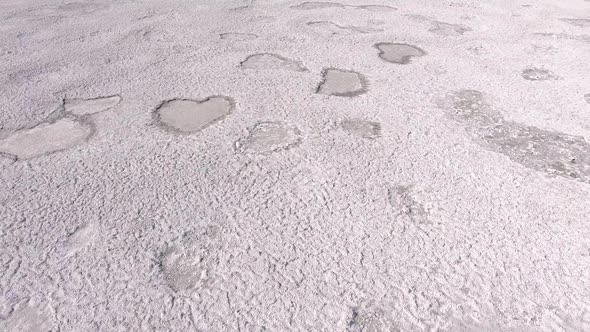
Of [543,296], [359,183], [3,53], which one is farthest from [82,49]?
[543,296]

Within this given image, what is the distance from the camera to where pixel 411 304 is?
132 cm

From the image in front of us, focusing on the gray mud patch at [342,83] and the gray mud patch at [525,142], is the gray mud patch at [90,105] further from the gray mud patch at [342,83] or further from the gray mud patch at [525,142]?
the gray mud patch at [525,142]

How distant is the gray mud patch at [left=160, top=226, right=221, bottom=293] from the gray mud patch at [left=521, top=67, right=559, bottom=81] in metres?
2.27

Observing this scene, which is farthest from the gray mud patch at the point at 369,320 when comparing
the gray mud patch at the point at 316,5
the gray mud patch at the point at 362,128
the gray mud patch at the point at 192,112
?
the gray mud patch at the point at 316,5

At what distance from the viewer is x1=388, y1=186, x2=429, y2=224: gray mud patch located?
1644mm

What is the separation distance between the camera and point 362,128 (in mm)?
2221

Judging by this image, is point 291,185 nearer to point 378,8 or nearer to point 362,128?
point 362,128

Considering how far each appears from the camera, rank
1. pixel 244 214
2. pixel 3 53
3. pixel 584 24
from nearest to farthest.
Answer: pixel 244 214 < pixel 3 53 < pixel 584 24

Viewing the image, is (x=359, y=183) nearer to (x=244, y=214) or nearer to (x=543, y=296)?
(x=244, y=214)

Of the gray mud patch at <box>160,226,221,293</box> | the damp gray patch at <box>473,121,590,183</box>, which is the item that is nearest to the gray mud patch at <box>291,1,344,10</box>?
the damp gray patch at <box>473,121,590,183</box>

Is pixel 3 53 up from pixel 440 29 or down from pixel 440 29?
up

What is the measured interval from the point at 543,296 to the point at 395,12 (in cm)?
331

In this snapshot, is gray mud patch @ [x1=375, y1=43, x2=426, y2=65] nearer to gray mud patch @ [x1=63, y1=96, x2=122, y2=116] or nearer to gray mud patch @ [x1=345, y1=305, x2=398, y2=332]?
gray mud patch @ [x1=63, y1=96, x2=122, y2=116]

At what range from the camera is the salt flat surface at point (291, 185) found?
133 cm
